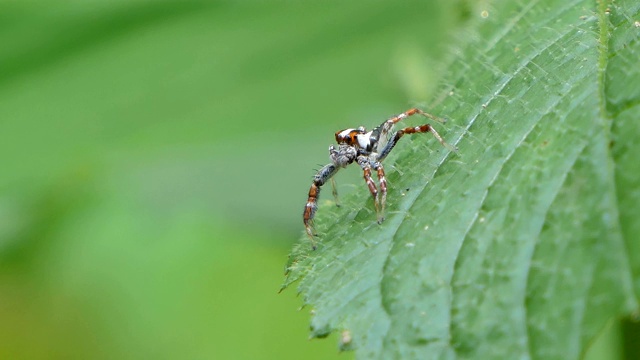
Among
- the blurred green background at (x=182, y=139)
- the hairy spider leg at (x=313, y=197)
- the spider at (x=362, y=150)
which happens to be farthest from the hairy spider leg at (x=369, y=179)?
the blurred green background at (x=182, y=139)

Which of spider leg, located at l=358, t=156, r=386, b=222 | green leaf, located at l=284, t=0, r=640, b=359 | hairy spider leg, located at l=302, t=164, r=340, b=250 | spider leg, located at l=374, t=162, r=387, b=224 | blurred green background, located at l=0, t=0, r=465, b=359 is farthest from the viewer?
blurred green background, located at l=0, t=0, r=465, b=359

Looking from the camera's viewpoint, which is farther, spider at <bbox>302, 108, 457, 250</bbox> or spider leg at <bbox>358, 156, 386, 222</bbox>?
spider at <bbox>302, 108, 457, 250</bbox>

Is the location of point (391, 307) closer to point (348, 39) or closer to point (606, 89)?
point (606, 89)

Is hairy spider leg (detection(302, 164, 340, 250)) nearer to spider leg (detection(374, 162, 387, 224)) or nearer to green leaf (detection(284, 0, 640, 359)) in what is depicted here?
green leaf (detection(284, 0, 640, 359))

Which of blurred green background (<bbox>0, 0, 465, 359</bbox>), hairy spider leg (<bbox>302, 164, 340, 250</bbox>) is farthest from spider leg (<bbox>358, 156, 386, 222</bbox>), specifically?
blurred green background (<bbox>0, 0, 465, 359</bbox>)

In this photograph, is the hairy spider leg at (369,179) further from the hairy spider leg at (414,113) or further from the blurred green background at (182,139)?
the blurred green background at (182,139)

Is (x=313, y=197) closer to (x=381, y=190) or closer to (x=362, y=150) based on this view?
(x=362, y=150)

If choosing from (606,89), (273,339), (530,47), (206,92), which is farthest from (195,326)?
(606,89)
